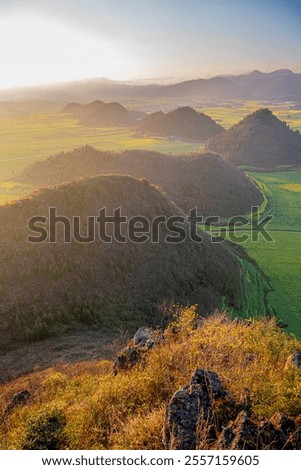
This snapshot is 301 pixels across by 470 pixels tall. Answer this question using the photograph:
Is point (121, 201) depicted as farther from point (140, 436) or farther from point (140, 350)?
point (140, 436)

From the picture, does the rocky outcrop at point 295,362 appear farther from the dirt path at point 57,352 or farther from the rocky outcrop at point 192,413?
the dirt path at point 57,352

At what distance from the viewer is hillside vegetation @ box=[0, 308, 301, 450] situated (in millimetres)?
10180

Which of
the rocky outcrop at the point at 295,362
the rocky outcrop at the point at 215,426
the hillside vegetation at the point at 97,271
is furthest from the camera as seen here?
the hillside vegetation at the point at 97,271

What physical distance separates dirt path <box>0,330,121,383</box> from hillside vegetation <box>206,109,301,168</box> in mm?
139922

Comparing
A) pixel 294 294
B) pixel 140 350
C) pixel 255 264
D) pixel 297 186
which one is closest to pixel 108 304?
pixel 140 350

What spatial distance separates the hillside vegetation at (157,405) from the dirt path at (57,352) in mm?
8243

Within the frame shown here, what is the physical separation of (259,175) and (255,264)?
89107 millimetres

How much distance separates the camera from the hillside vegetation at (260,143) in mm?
160250

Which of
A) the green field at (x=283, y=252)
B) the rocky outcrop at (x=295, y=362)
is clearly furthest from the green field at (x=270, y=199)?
the rocky outcrop at (x=295, y=362)

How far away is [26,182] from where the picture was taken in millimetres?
112312

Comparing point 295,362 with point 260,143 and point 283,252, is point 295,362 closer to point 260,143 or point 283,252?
point 283,252

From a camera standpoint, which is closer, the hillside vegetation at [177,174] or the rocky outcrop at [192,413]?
the rocky outcrop at [192,413]

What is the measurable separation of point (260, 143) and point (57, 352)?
516ft
